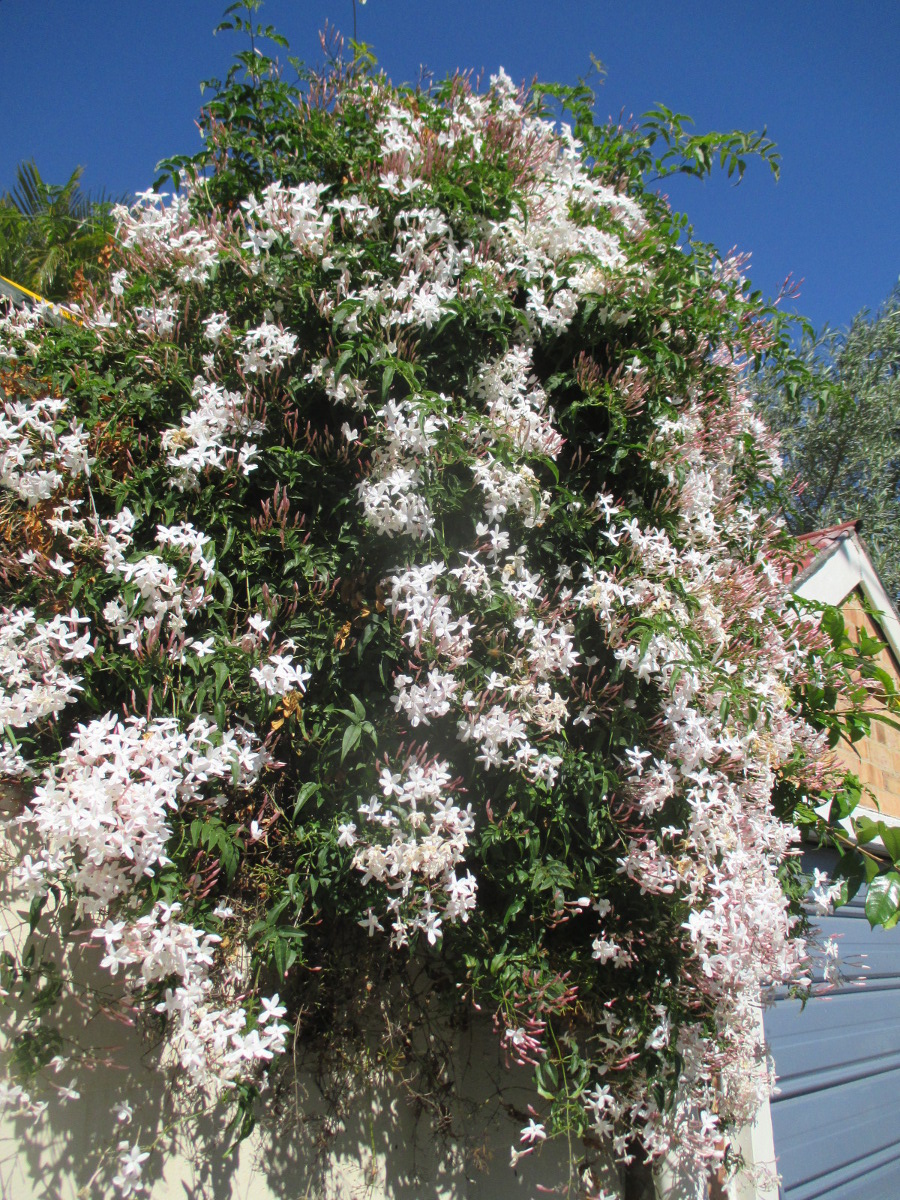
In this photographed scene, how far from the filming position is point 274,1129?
2.20 m

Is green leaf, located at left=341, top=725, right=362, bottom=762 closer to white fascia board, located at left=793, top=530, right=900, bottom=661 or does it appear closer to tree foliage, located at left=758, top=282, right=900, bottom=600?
white fascia board, located at left=793, top=530, right=900, bottom=661

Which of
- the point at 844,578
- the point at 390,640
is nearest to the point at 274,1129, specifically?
the point at 390,640

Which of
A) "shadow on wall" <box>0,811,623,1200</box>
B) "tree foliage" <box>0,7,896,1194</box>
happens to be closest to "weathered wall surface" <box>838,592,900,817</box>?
"tree foliage" <box>0,7,896,1194</box>

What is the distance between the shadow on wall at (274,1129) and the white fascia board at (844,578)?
383cm

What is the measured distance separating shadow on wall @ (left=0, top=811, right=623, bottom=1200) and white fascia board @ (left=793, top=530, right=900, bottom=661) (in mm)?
3832

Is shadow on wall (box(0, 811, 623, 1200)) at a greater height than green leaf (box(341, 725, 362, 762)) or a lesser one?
lesser

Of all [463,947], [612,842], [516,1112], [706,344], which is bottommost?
[516,1112]

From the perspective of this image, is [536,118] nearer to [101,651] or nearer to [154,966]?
[101,651]

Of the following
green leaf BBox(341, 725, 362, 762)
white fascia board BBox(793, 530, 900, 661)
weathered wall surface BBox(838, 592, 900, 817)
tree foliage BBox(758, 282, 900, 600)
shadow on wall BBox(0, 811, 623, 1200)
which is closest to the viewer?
shadow on wall BBox(0, 811, 623, 1200)

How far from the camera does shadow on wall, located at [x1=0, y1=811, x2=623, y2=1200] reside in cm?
185

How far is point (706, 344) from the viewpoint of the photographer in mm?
3023

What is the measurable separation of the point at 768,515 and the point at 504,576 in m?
1.98

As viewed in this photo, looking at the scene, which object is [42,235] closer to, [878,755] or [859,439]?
[878,755]

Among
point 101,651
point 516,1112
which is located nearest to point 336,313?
point 101,651
